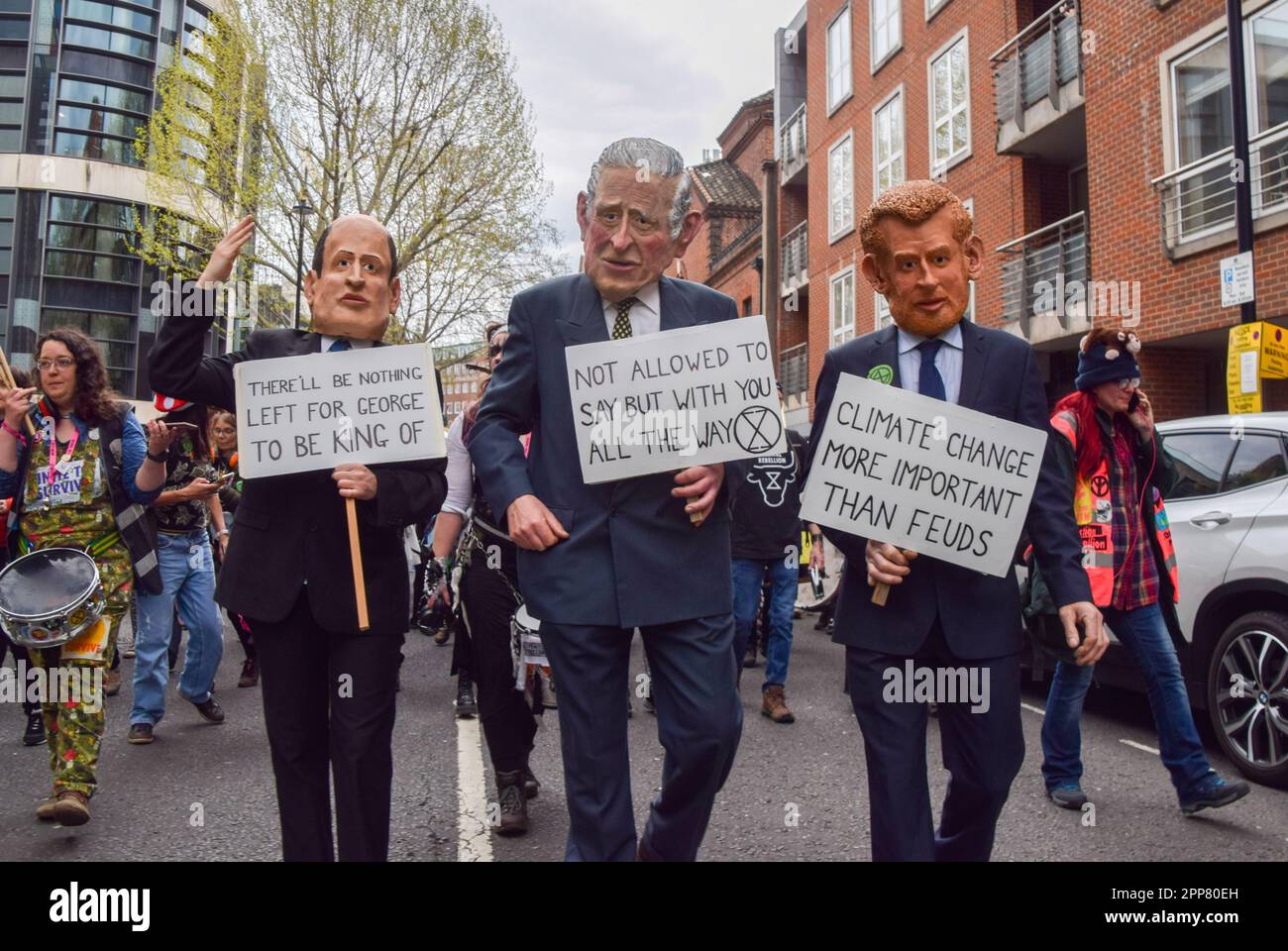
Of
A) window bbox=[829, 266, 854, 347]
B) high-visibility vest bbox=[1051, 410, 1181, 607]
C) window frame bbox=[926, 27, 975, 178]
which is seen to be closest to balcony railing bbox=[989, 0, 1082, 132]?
A: window frame bbox=[926, 27, 975, 178]

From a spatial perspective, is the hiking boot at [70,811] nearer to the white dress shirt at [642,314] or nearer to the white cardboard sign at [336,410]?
the white cardboard sign at [336,410]

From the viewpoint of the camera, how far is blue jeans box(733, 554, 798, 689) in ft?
22.0

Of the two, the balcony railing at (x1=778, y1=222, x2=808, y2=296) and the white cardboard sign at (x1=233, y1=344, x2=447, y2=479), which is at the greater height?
the balcony railing at (x1=778, y1=222, x2=808, y2=296)

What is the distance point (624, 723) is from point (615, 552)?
18.5 inches

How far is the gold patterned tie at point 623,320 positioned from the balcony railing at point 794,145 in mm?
26673

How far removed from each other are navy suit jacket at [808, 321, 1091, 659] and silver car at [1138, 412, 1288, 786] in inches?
113

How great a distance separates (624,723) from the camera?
2814mm

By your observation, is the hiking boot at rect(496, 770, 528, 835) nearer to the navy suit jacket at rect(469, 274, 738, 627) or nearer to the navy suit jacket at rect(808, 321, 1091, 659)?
the navy suit jacket at rect(469, 274, 738, 627)

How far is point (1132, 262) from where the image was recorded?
13.9m

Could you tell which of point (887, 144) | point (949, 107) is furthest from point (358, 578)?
point (887, 144)

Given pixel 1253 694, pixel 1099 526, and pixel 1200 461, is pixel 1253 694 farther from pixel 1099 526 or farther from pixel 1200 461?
pixel 1200 461

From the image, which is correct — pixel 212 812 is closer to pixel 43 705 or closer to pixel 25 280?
pixel 43 705
